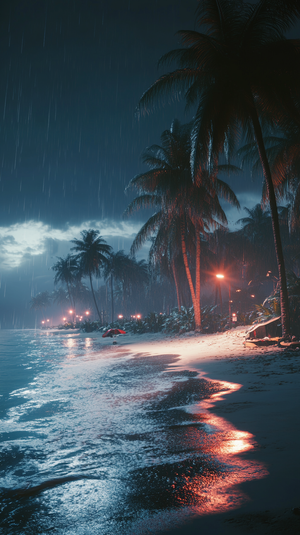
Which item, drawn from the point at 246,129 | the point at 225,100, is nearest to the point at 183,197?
the point at 246,129

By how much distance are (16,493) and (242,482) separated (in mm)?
1999

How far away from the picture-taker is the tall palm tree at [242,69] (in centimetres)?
1001

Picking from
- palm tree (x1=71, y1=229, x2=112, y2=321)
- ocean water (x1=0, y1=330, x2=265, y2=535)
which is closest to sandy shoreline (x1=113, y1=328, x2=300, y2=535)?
ocean water (x1=0, y1=330, x2=265, y2=535)

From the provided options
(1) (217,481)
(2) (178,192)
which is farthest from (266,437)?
(2) (178,192)

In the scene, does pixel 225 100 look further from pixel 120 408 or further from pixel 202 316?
pixel 202 316

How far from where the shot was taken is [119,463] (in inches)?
117

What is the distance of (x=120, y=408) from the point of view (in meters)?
5.00

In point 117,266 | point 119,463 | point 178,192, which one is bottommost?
point 119,463

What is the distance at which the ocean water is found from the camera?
214cm

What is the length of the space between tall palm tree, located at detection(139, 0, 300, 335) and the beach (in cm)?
633

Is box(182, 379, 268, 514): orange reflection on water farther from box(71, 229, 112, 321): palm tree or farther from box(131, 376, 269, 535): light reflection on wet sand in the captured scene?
box(71, 229, 112, 321): palm tree

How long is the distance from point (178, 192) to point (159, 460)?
57.1ft

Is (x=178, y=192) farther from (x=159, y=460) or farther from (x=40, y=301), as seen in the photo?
(x=40, y=301)

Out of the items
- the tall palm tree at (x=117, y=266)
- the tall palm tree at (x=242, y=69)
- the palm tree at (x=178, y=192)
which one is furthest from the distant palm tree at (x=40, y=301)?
the tall palm tree at (x=242, y=69)
